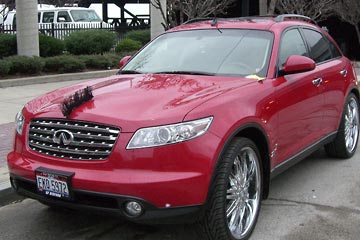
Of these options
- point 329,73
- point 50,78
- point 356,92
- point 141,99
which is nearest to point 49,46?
point 50,78

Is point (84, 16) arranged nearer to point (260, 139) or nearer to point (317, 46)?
point (317, 46)

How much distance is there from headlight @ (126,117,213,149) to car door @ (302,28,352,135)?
2543 mm

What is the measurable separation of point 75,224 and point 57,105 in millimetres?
1158

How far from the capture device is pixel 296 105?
4.84m

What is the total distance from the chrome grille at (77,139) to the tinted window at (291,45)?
2080 millimetres

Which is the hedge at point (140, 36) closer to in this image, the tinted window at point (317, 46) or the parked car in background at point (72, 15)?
the parked car in background at point (72, 15)

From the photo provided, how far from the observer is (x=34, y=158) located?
12.7 ft

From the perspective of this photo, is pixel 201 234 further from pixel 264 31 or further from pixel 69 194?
pixel 264 31

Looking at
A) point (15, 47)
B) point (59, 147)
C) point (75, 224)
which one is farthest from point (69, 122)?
point (15, 47)

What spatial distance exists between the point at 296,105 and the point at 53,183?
2390 millimetres

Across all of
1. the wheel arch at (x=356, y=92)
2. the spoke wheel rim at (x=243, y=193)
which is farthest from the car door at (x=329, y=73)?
the spoke wheel rim at (x=243, y=193)

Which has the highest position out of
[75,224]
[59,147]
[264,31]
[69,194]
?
[264,31]

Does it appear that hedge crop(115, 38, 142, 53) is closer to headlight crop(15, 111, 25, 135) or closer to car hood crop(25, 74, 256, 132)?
car hood crop(25, 74, 256, 132)

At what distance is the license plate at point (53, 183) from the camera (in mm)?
3582
